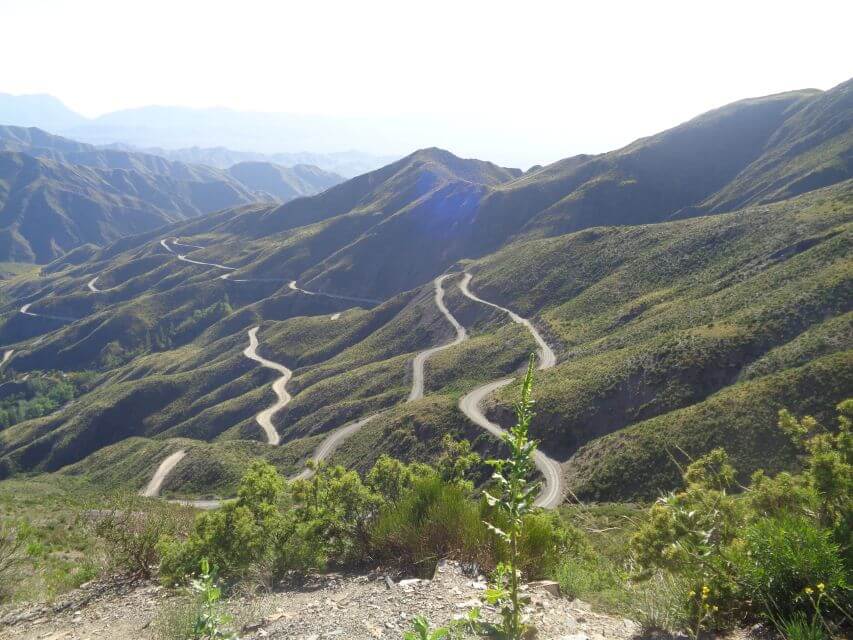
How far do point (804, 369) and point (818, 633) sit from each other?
4486 centimetres

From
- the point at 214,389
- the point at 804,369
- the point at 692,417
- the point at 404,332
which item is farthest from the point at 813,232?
the point at 214,389

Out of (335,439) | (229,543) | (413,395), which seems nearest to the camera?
(229,543)

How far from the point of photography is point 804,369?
40.1 m

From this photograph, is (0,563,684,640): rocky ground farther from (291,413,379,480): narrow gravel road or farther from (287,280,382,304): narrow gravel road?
(287,280,382,304): narrow gravel road

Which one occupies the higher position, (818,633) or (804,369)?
(818,633)

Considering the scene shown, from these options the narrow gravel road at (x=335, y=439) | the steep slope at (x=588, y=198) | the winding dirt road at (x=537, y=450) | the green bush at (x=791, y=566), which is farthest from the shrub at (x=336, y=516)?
the steep slope at (x=588, y=198)

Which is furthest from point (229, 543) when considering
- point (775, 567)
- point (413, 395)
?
point (413, 395)

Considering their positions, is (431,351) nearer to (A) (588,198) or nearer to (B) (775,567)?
(B) (775,567)

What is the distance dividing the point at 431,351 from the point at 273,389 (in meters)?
35.0

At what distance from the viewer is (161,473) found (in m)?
75.8

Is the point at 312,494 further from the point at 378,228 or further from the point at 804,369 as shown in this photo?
the point at 378,228

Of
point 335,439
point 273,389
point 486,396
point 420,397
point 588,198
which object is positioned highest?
point 588,198

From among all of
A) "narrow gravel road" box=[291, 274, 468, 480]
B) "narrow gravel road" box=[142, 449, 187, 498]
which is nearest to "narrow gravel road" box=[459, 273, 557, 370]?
"narrow gravel road" box=[291, 274, 468, 480]

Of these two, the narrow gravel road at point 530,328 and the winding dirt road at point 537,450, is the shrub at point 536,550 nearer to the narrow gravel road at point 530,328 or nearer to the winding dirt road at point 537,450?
the winding dirt road at point 537,450
